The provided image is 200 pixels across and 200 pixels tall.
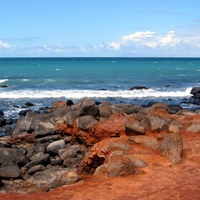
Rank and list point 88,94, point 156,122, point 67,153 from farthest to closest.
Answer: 1. point 88,94
2. point 67,153
3. point 156,122

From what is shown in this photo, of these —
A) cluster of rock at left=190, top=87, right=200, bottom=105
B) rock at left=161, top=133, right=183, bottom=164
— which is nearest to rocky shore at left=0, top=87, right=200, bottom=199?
rock at left=161, top=133, right=183, bottom=164

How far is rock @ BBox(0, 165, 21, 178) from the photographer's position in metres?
15.5

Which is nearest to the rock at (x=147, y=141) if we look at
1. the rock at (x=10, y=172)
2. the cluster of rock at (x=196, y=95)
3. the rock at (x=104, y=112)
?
the rock at (x=10, y=172)

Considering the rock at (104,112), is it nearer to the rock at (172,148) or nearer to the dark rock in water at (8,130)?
the dark rock in water at (8,130)

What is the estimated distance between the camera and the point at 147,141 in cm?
1498

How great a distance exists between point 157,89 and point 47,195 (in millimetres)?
36166

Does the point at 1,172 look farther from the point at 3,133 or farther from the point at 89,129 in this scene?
the point at 3,133

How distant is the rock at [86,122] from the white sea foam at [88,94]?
2004 cm

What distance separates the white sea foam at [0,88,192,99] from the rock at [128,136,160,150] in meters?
24.4

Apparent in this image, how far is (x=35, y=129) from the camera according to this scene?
2066 cm

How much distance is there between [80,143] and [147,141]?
5391 mm

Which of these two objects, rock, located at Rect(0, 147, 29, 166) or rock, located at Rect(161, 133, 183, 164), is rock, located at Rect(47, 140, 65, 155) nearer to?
rock, located at Rect(0, 147, 29, 166)

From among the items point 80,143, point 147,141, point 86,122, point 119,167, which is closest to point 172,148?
point 147,141

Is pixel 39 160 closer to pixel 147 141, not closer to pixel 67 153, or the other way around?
pixel 67 153
